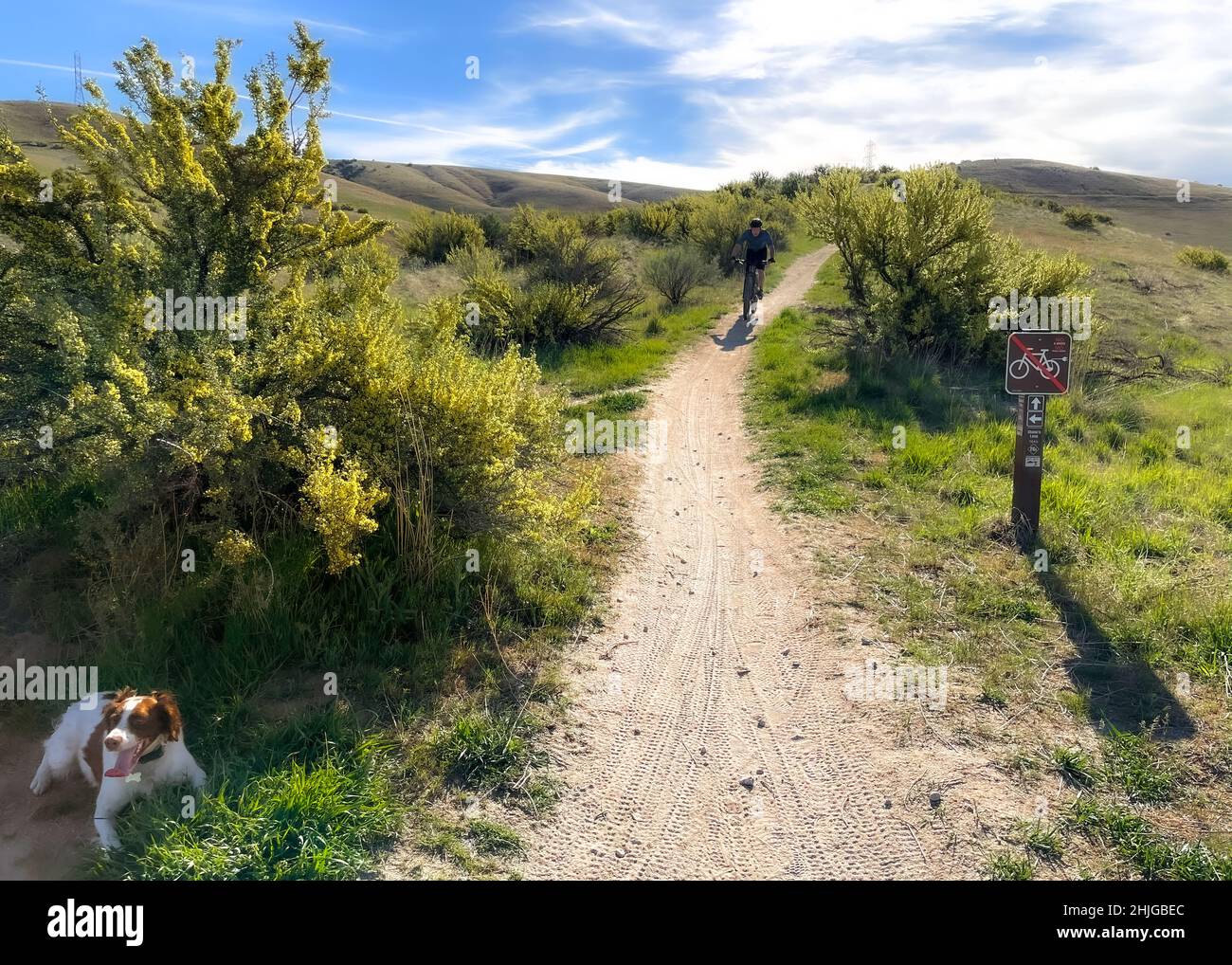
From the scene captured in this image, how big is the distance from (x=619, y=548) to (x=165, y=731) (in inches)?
131

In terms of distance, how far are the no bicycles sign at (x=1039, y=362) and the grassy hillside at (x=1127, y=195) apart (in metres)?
51.2

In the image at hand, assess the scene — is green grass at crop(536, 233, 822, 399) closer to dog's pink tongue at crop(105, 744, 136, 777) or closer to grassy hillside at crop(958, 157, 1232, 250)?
dog's pink tongue at crop(105, 744, 136, 777)

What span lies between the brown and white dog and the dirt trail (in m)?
1.48

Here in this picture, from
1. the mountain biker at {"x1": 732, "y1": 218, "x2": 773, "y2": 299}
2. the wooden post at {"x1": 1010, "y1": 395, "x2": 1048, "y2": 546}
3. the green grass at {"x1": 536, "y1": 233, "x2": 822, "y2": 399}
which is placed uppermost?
the mountain biker at {"x1": 732, "y1": 218, "x2": 773, "y2": 299}

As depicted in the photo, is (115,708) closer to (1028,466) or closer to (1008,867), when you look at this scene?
(1008,867)

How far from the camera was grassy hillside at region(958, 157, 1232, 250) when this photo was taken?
5209 centimetres

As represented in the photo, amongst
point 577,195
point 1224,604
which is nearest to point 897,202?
point 1224,604

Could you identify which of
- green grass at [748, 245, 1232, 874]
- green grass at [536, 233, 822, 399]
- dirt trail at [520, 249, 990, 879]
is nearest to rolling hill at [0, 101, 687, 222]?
green grass at [536, 233, 822, 399]

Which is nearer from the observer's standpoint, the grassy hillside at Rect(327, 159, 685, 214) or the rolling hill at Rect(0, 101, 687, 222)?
the rolling hill at Rect(0, 101, 687, 222)

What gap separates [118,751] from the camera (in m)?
2.72

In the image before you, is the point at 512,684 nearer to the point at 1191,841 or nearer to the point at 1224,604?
the point at 1191,841

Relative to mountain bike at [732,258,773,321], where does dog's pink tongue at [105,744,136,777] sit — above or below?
below

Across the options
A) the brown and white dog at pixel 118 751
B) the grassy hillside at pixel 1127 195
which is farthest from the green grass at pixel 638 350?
the grassy hillside at pixel 1127 195
